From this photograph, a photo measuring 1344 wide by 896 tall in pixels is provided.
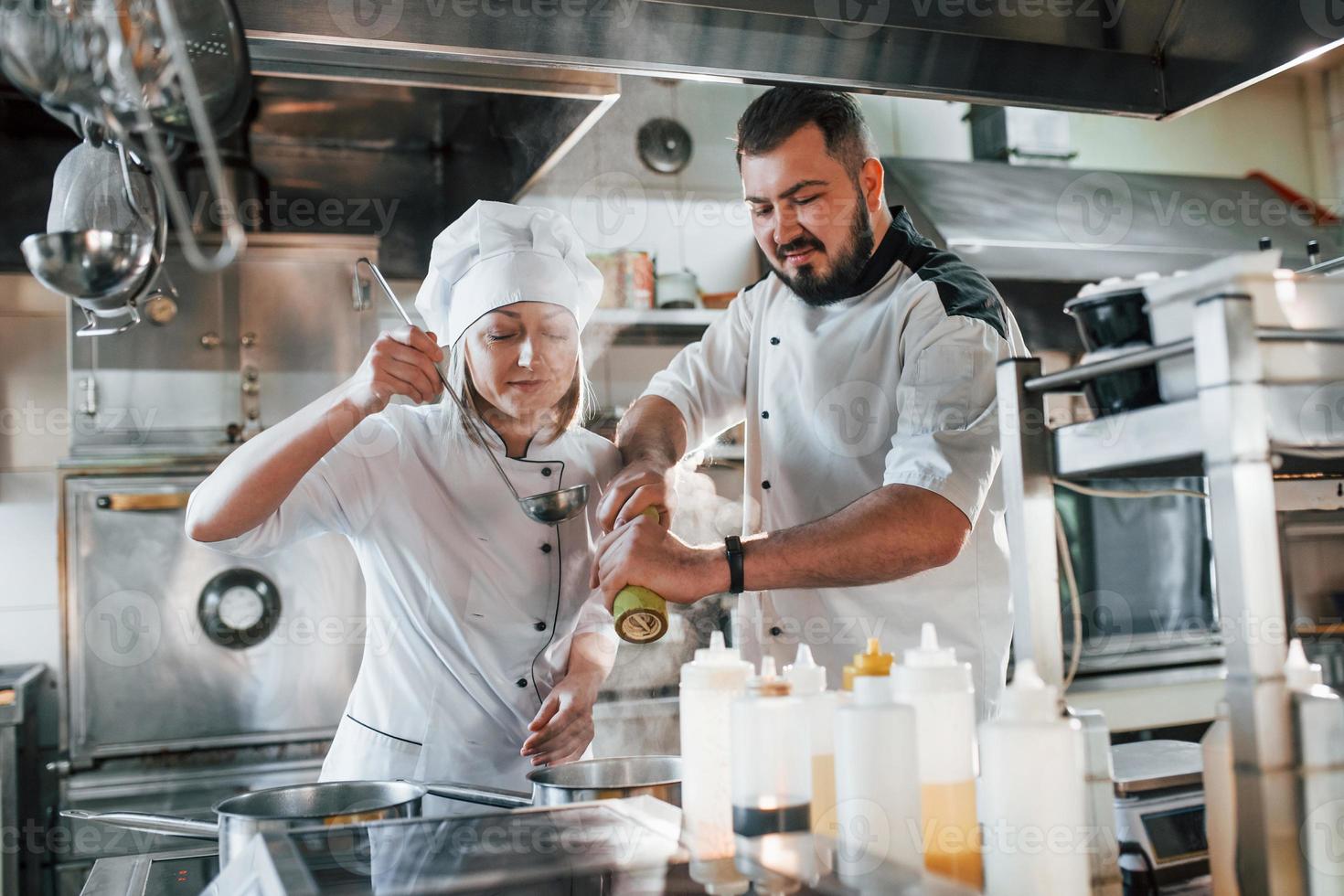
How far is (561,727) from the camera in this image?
146 centimetres

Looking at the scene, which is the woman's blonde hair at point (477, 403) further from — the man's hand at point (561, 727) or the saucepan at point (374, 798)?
the saucepan at point (374, 798)

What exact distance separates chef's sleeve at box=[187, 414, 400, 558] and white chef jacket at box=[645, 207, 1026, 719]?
1.62 feet

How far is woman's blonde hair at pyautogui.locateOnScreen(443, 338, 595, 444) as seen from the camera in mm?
1732

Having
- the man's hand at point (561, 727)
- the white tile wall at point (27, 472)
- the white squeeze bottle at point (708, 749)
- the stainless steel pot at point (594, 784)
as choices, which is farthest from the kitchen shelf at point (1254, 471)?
the white tile wall at point (27, 472)

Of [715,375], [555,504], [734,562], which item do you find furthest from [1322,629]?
[555,504]

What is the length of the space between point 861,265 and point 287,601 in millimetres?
2128

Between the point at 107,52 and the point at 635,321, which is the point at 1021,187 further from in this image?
the point at 107,52

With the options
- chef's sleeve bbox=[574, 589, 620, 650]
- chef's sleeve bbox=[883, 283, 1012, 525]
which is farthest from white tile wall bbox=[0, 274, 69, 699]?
chef's sleeve bbox=[883, 283, 1012, 525]

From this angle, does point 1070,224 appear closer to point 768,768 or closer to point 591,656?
point 591,656

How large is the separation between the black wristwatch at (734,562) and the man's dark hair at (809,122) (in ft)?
2.08

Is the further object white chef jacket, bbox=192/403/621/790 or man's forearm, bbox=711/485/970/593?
white chef jacket, bbox=192/403/621/790

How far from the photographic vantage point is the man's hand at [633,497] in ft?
4.87

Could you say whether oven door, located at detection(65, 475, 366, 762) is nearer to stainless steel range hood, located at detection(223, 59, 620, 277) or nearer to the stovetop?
stainless steel range hood, located at detection(223, 59, 620, 277)

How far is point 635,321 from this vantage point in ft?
11.0
